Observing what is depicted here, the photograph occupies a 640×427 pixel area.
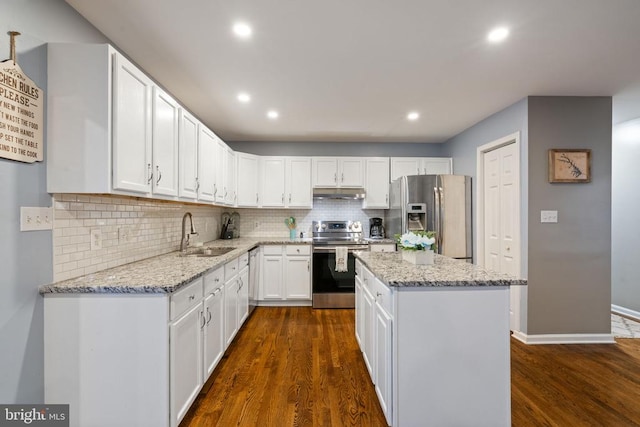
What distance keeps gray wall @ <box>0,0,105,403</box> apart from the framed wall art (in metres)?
4.08

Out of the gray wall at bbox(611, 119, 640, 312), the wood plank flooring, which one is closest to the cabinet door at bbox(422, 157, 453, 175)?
the gray wall at bbox(611, 119, 640, 312)

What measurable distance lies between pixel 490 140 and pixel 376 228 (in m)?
1.96

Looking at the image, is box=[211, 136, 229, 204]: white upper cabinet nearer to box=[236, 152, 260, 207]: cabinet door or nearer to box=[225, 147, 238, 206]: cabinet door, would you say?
box=[225, 147, 238, 206]: cabinet door

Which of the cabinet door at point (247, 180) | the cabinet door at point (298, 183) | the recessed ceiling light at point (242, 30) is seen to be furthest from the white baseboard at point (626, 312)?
the recessed ceiling light at point (242, 30)

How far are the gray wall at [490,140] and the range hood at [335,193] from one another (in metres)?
1.52

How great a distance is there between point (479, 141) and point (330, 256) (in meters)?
2.51

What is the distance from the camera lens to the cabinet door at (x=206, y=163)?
2.67m

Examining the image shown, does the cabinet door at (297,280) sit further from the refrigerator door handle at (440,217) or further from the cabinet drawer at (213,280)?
the refrigerator door handle at (440,217)

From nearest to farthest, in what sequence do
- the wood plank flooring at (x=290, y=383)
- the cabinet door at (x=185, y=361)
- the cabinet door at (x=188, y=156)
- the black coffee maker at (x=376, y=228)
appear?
the cabinet door at (x=185, y=361)
the wood plank flooring at (x=290, y=383)
the cabinet door at (x=188, y=156)
the black coffee maker at (x=376, y=228)

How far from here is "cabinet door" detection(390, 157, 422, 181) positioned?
430 centimetres

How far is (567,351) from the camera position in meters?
2.62

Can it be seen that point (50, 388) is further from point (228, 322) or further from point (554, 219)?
point (554, 219)

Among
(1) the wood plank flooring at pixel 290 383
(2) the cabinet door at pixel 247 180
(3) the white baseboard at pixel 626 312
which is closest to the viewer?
(1) the wood plank flooring at pixel 290 383

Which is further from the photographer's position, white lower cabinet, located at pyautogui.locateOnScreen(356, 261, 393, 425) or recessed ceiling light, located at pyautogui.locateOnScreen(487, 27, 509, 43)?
recessed ceiling light, located at pyautogui.locateOnScreen(487, 27, 509, 43)
